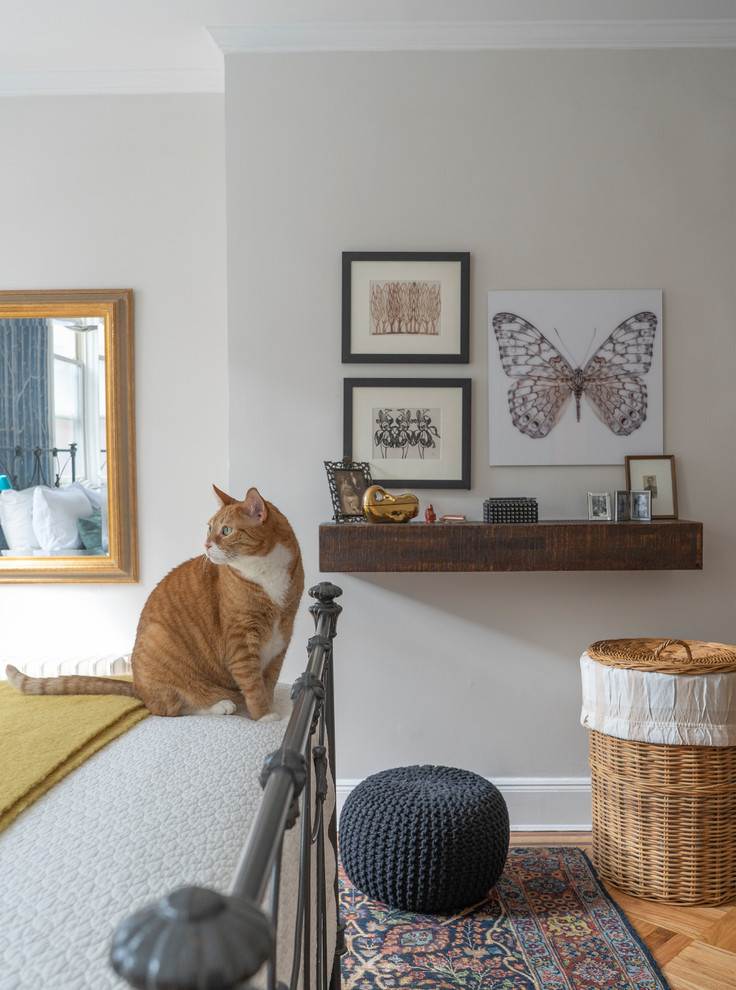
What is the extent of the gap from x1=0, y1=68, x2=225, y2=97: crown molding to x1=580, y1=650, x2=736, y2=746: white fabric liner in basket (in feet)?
8.22

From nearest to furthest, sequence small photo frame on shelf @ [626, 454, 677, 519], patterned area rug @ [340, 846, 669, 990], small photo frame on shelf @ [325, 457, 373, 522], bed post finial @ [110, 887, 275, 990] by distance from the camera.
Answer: bed post finial @ [110, 887, 275, 990]
patterned area rug @ [340, 846, 669, 990]
small photo frame on shelf @ [325, 457, 373, 522]
small photo frame on shelf @ [626, 454, 677, 519]

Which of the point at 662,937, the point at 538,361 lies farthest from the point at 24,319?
the point at 662,937

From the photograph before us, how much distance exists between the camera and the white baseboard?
2.74 meters

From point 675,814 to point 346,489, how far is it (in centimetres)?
134

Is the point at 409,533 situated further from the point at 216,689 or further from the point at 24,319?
the point at 24,319

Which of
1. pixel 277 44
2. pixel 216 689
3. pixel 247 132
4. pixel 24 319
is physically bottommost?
pixel 216 689

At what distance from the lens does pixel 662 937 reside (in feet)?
6.76

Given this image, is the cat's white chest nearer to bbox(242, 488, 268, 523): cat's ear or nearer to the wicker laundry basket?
bbox(242, 488, 268, 523): cat's ear

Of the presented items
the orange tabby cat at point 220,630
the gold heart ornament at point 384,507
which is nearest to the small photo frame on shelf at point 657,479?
the gold heart ornament at point 384,507

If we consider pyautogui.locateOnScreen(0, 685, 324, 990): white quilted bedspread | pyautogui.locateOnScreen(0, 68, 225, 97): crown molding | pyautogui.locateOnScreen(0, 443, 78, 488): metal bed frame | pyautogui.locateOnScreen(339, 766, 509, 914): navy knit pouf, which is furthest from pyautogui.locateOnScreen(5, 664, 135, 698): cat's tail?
pyautogui.locateOnScreen(0, 68, 225, 97): crown molding

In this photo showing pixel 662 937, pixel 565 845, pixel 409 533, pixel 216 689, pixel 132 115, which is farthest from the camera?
pixel 132 115

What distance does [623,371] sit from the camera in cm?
270

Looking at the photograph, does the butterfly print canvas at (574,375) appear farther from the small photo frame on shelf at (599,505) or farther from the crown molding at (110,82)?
the crown molding at (110,82)

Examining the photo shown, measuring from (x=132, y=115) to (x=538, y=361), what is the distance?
1.76 meters
